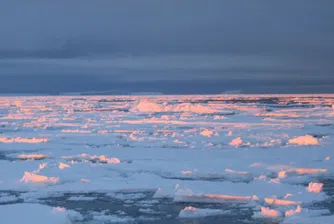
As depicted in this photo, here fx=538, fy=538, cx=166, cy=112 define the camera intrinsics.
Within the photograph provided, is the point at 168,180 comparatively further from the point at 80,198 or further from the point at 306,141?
the point at 306,141

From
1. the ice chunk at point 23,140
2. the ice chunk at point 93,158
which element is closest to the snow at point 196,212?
the ice chunk at point 93,158

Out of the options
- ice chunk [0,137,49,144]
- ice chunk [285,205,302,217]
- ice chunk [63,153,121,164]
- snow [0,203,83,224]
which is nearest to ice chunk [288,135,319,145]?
ice chunk [63,153,121,164]

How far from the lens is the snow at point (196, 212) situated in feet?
21.5

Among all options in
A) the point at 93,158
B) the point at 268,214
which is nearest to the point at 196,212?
the point at 268,214

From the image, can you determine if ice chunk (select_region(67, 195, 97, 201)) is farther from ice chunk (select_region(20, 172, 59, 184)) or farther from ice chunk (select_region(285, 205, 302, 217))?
ice chunk (select_region(285, 205, 302, 217))

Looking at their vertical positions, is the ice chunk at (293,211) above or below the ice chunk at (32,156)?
below

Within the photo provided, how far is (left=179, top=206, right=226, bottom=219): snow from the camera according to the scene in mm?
6551

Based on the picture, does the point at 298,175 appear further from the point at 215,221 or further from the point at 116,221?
the point at 116,221

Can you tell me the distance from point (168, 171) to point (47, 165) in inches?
90.0

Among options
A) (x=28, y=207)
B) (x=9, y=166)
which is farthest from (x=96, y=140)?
(x=28, y=207)

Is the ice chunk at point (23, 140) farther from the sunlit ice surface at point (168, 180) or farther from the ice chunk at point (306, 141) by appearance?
the ice chunk at point (306, 141)

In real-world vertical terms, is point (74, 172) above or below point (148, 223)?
above

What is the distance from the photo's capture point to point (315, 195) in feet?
24.5

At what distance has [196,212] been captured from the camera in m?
6.63
